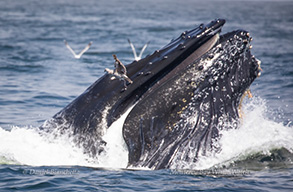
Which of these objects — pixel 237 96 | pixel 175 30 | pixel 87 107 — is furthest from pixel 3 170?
pixel 175 30

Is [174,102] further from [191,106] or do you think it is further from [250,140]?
[250,140]

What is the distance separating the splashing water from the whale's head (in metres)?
0.16

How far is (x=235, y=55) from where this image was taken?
262 inches

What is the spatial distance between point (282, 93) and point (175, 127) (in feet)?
26.5

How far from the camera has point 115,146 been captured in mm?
6438

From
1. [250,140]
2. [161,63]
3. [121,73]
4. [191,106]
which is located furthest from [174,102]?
[250,140]

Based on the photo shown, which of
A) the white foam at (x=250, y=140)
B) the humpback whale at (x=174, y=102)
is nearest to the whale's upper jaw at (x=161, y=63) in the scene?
the humpback whale at (x=174, y=102)

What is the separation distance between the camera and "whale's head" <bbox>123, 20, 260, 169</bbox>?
6.49 m

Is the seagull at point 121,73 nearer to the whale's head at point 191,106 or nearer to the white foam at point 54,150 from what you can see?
the whale's head at point 191,106

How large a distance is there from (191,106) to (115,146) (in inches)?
44.4

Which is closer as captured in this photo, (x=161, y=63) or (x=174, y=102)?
(x=174, y=102)

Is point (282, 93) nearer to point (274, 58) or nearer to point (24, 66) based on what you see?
point (274, 58)

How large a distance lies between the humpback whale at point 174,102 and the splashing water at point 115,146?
0.40ft

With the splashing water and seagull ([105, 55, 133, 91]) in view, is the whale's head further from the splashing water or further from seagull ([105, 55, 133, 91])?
seagull ([105, 55, 133, 91])
